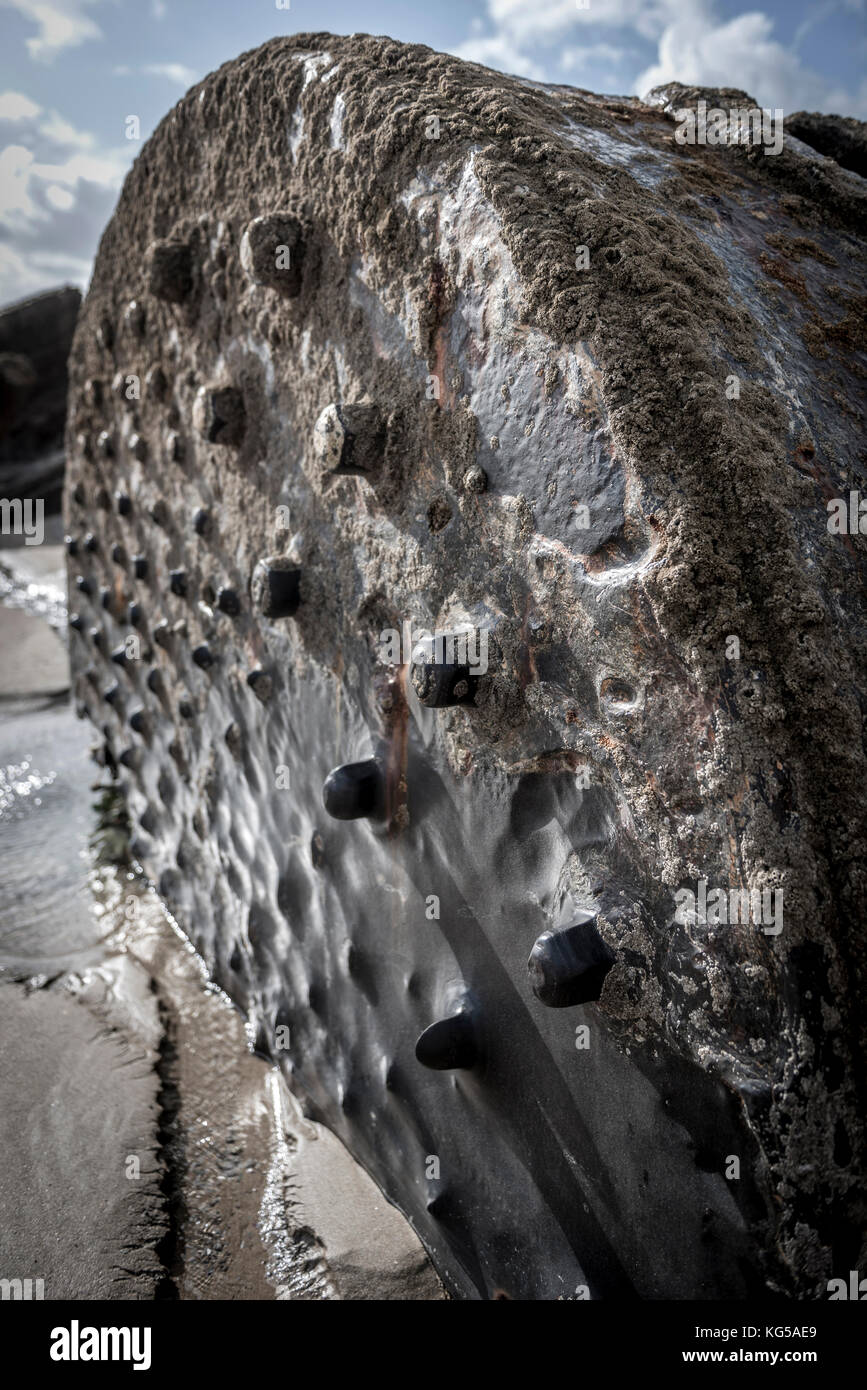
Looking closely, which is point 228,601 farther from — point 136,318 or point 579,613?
point 579,613

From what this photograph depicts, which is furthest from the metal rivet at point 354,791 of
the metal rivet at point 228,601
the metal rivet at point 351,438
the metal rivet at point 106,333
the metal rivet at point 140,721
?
the metal rivet at point 106,333

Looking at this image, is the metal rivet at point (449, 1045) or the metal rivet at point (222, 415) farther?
the metal rivet at point (222, 415)

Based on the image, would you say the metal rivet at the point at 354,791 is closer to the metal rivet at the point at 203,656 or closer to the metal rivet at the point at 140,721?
the metal rivet at the point at 203,656

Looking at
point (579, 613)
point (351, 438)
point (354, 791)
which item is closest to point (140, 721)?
point (354, 791)

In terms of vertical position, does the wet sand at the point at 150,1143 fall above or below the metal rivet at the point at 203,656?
below

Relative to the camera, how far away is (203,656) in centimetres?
204

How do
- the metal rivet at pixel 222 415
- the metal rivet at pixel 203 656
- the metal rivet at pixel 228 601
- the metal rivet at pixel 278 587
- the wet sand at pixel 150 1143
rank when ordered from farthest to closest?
1. the metal rivet at pixel 203 656
2. the metal rivet at pixel 228 601
3. the metal rivet at pixel 222 415
4. the metal rivet at pixel 278 587
5. the wet sand at pixel 150 1143

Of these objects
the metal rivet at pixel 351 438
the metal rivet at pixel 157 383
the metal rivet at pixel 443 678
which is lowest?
the metal rivet at pixel 443 678

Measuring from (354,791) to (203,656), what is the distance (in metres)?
0.83

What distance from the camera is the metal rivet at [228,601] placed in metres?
1.87

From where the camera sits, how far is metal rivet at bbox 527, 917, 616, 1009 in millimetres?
959

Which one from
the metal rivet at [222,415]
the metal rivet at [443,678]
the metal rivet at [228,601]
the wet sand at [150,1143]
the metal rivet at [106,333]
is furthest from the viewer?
the metal rivet at [106,333]

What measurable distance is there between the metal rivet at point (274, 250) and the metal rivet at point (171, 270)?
52 centimetres

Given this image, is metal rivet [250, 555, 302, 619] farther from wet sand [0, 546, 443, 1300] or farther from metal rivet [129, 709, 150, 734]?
metal rivet [129, 709, 150, 734]
